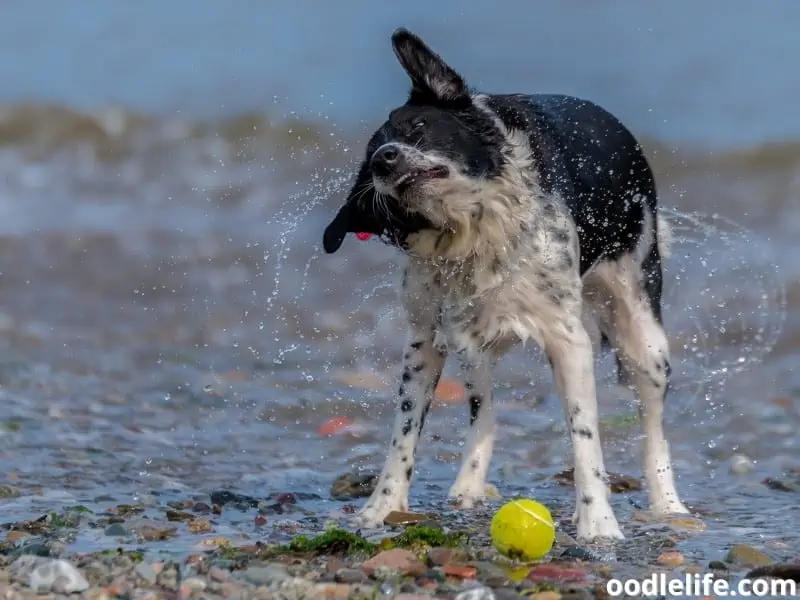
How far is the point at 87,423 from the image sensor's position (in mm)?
6984

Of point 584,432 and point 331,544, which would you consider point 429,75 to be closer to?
point 584,432

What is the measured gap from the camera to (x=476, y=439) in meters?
6.02

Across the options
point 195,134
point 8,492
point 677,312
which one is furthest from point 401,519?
point 195,134

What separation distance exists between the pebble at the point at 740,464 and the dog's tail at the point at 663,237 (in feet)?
3.06

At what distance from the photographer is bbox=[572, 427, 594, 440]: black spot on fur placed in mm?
5234

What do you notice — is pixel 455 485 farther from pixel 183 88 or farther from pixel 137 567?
pixel 183 88

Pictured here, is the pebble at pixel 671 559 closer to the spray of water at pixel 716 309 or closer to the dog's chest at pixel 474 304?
the dog's chest at pixel 474 304

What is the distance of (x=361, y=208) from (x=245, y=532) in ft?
3.85

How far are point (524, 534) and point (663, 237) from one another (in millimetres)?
2170

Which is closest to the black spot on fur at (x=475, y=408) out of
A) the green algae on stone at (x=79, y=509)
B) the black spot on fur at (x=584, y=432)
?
the black spot on fur at (x=584, y=432)

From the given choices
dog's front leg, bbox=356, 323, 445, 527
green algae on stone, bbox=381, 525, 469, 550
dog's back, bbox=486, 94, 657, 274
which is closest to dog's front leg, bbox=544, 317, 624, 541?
dog's back, bbox=486, 94, 657, 274

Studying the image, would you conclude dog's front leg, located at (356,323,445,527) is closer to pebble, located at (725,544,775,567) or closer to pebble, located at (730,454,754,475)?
pebble, located at (725,544,775,567)

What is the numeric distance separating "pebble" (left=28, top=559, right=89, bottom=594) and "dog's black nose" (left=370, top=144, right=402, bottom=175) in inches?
61.4

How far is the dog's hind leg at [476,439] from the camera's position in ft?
19.2
